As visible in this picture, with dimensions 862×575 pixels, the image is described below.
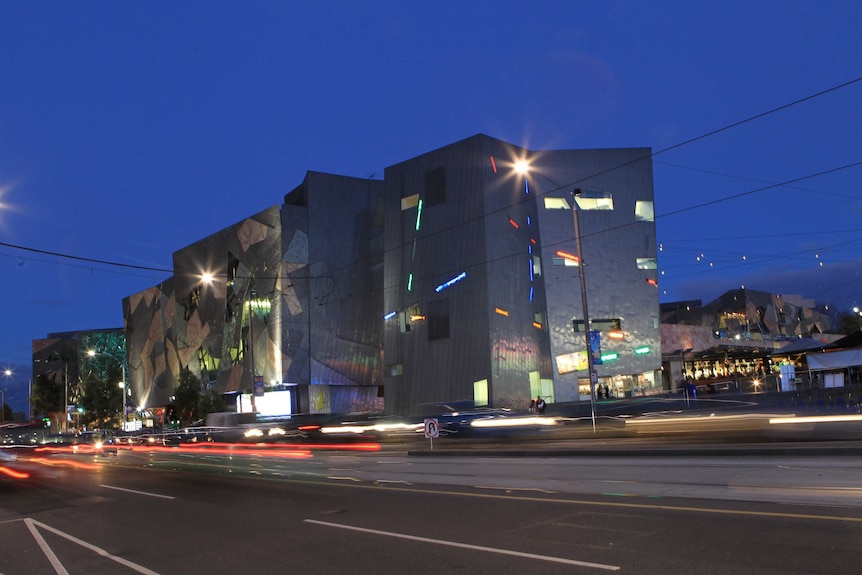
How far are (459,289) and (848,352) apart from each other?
80.8 ft

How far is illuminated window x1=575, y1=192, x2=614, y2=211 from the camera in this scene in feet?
189

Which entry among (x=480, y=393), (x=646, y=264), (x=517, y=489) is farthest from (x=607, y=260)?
(x=517, y=489)

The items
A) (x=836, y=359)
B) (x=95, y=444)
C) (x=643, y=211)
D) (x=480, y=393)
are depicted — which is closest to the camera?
(x=836, y=359)

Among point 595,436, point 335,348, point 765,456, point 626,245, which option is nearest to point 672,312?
point 626,245

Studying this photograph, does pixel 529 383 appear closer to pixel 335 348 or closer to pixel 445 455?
pixel 335 348

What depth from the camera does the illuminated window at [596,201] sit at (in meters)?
57.6

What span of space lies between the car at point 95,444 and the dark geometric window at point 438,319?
74.0 feet

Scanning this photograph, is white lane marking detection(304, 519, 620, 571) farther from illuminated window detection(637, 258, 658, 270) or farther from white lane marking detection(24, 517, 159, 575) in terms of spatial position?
illuminated window detection(637, 258, 658, 270)

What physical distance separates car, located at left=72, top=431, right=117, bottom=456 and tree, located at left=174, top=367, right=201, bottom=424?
15371mm

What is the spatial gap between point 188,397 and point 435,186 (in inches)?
1302

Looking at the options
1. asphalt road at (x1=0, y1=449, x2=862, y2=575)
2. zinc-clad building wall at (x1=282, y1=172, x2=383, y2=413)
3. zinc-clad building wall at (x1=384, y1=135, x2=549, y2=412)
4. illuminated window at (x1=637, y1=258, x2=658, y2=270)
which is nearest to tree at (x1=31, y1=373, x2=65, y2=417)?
zinc-clad building wall at (x1=282, y1=172, x2=383, y2=413)

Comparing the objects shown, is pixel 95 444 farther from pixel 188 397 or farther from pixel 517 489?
pixel 517 489

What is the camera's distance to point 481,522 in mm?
9781

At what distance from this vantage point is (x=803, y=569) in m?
6.27
